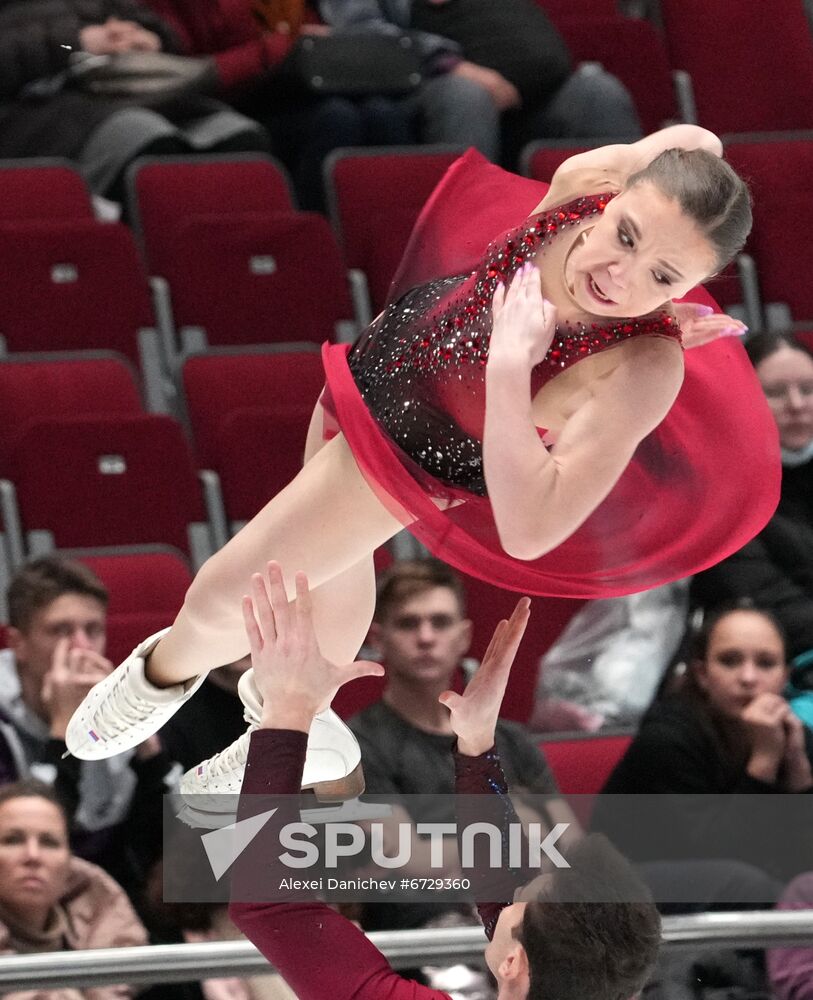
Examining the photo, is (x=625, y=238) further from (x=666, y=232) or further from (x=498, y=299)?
(x=498, y=299)

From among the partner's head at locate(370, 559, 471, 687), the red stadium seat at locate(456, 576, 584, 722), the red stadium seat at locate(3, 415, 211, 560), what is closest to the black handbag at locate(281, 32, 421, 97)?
the red stadium seat at locate(3, 415, 211, 560)

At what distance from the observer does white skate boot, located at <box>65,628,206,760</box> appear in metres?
2.72

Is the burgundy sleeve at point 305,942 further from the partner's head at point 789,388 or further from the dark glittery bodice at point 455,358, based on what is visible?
the partner's head at point 789,388

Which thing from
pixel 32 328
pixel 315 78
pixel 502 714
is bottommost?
pixel 502 714

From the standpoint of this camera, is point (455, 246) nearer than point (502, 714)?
Yes

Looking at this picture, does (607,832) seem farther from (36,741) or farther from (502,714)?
(36,741)

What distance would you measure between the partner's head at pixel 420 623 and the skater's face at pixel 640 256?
44.5 inches

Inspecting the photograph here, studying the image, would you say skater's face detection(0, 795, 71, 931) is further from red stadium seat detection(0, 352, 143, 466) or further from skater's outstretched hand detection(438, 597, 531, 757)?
red stadium seat detection(0, 352, 143, 466)

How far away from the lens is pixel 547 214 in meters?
2.51

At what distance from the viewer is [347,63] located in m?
5.33

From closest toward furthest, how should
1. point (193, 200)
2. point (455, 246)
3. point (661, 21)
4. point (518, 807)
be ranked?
1. point (455, 246)
2. point (518, 807)
3. point (193, 200)
4. point (661, 21)

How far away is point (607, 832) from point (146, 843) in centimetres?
85

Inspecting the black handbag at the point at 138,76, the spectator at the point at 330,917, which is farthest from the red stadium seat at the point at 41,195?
the spectator at the point at 330,917

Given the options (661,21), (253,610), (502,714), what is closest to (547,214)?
(253,610)
